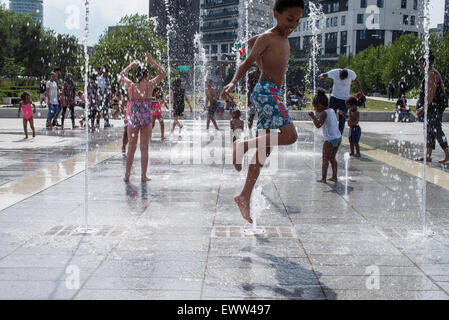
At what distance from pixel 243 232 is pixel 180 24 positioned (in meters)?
126

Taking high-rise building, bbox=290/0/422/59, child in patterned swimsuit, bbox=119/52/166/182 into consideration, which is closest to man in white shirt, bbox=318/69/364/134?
child in patterned swimsuit, bbox=119/52/166/182

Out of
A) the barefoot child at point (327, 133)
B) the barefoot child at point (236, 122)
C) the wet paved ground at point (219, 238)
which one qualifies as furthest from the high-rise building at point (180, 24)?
the wet paved ground at point (219, 238)

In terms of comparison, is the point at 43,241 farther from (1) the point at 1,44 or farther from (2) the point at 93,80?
(1) the point at 1,44

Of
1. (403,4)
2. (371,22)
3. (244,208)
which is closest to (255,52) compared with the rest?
(244,208)

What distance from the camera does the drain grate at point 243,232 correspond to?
4694mm

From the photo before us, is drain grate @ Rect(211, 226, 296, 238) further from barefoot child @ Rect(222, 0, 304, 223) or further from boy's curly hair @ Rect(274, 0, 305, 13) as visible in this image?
boy's curly hair @ Rect(274, 0, 305, 13)

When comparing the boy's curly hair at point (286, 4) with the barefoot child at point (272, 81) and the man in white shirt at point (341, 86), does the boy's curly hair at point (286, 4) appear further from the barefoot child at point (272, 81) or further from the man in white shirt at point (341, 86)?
the man in white shirt at point (341, 86)

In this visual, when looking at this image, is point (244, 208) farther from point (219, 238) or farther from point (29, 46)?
point (29, 46)

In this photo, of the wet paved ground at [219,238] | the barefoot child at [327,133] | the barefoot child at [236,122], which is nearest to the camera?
the wet paved ground at [219,238]

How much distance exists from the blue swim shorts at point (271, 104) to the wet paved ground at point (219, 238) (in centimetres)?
101

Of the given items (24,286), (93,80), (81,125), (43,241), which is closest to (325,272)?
(24,286)

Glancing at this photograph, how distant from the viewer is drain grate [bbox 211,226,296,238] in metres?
4.69

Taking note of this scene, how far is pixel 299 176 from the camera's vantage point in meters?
8.16
